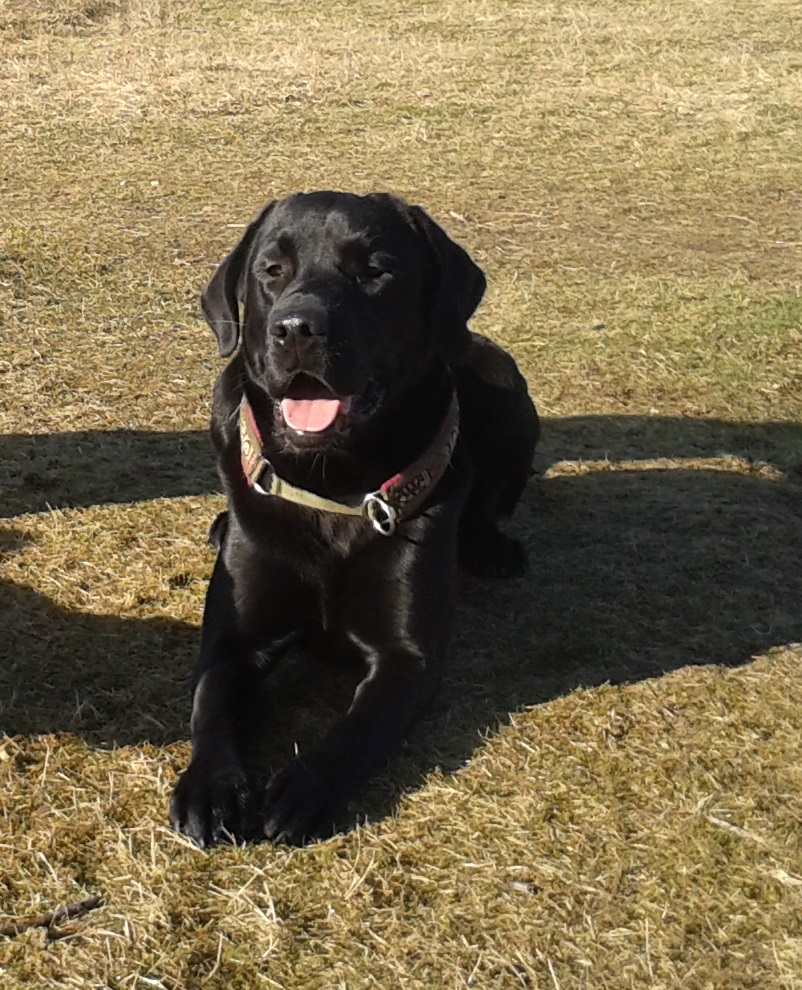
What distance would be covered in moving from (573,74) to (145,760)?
9039 mm

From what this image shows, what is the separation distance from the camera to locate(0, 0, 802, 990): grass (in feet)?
8.09

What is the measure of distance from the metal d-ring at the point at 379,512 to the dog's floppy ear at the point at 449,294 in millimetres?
422

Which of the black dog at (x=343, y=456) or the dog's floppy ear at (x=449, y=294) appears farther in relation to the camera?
the dog's floppy ear at (x=449, y=294)

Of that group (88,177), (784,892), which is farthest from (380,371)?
(88,177)

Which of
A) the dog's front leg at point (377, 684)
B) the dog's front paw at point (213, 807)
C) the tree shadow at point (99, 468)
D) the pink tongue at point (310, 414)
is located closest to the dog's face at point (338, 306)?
the pink tongue at point (310, 414)

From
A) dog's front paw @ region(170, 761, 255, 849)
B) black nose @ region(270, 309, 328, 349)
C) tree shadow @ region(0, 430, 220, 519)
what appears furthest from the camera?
tree shadow @ region(0, 430, 220, 519)

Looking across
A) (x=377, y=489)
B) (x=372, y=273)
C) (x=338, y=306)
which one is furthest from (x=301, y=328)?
(x=377, y=489)

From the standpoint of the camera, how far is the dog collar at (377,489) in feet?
10.3

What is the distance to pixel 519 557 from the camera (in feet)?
13.1

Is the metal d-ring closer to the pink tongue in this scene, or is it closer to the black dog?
the black dog

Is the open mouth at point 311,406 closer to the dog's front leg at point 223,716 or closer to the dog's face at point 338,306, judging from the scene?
the dog's face at point 338,306

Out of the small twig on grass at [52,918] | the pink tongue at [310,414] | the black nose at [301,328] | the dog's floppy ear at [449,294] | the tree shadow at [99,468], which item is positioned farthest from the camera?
the tree shadow at [99,468]

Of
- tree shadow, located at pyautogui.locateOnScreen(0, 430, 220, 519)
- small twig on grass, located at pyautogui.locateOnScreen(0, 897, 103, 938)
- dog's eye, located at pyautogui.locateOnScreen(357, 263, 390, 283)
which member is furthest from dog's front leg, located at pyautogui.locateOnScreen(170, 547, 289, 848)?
tree shadow, located at pyautogui.locateOnScreen(0, 430, 220, 519)

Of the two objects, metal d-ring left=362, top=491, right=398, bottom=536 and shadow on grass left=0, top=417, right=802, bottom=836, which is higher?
metal d-ring left=362, top=491, right=398, bottom=536
